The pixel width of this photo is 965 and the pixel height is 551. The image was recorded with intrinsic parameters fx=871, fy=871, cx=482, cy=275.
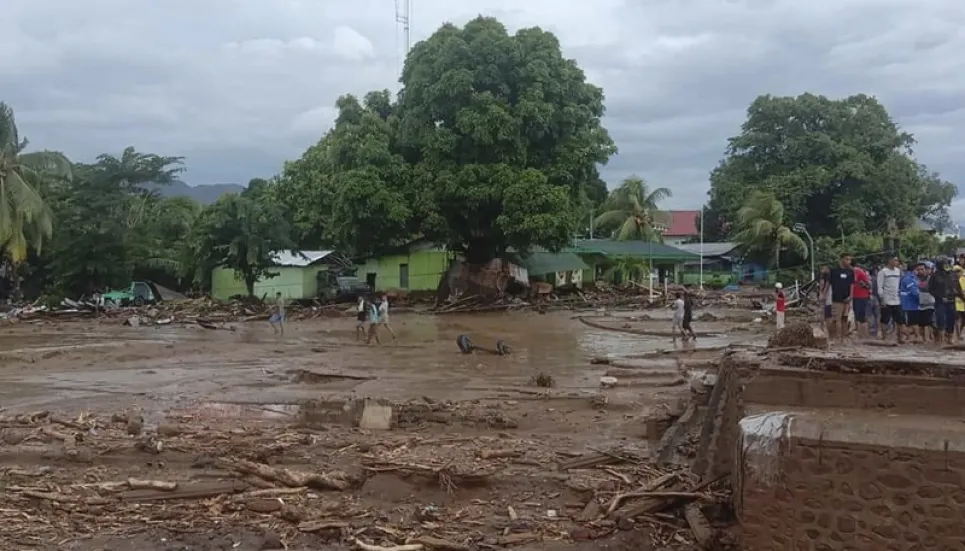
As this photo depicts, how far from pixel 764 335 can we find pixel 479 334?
800cm

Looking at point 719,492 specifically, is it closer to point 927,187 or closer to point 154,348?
point 154,348

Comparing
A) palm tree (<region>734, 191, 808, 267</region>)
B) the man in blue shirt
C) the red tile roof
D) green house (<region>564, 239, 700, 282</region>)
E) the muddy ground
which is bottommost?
the muddy ground

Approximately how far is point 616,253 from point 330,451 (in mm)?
41738

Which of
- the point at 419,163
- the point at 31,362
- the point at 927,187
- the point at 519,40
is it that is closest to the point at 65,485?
the point at 31,362

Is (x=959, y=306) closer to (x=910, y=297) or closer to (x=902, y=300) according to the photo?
(x=910, y=297)

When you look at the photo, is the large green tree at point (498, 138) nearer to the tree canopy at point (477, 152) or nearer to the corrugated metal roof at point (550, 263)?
the tree canopy at point (477, 152)

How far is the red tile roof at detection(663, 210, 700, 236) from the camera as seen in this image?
89.0 m

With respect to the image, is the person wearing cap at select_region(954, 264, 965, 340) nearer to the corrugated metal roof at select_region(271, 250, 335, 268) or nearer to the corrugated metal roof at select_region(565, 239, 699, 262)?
the corrugated metal roof at select_region(565, 239, 699, 262)

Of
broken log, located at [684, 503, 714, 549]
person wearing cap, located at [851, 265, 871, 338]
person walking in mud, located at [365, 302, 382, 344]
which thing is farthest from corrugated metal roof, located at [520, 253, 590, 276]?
broken log, located at [684, 503, 714, 549]

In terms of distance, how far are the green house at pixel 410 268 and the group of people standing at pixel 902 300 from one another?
85.3 feet

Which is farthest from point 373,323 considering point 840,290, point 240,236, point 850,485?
point 850,485

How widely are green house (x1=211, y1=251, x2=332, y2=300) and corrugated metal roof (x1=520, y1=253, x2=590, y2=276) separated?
11001mm

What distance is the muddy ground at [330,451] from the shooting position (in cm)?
681

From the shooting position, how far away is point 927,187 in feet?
189
